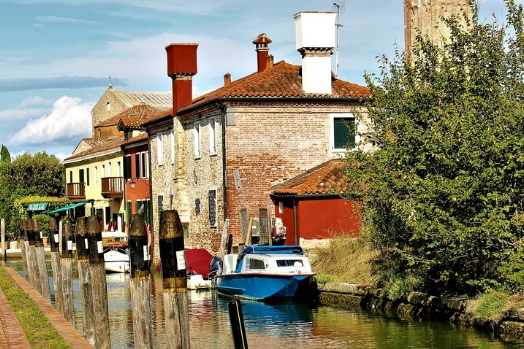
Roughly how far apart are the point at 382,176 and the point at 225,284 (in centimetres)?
952

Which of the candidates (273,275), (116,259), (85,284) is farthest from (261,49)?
(85,284)

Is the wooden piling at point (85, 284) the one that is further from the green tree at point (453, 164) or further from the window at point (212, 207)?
the window at point (212, 207)

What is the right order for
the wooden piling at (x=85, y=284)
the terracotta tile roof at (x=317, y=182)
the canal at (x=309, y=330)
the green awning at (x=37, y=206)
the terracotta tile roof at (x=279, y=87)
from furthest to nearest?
1. the green awning at (x=37, y=206)
2. the terracotta tile roof at (x=279, y=87)
3. the terracotta tile roof at (x=317, y=182)
4. the canal at (x=309, y=330)
5. the wooden piling at (x=85, y=284)

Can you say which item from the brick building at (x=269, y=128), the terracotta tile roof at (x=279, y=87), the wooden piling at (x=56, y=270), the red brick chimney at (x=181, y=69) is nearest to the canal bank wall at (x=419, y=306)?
the brick building at (x=269, y=128)

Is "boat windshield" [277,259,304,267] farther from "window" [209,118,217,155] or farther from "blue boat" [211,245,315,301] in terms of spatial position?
"window" [209,118,217,155]

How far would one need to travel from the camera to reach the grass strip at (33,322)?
12603mm

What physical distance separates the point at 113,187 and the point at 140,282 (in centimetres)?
4347

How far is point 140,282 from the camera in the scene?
12.7 meters

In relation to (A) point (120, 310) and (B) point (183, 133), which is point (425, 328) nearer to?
(A) point (120, 310)

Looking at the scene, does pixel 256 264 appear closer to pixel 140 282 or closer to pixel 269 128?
pixel 269 128

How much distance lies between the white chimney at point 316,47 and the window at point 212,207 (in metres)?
5.27

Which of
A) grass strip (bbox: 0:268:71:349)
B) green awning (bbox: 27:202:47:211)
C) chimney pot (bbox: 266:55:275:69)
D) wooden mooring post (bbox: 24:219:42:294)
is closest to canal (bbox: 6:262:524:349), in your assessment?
wooden mooring post (bbox: 24:219:42:294)

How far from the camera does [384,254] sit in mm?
27609

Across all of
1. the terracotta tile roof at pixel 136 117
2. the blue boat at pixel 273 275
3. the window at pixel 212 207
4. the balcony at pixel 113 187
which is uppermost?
the terracotta tile roof at pixel 136 117
